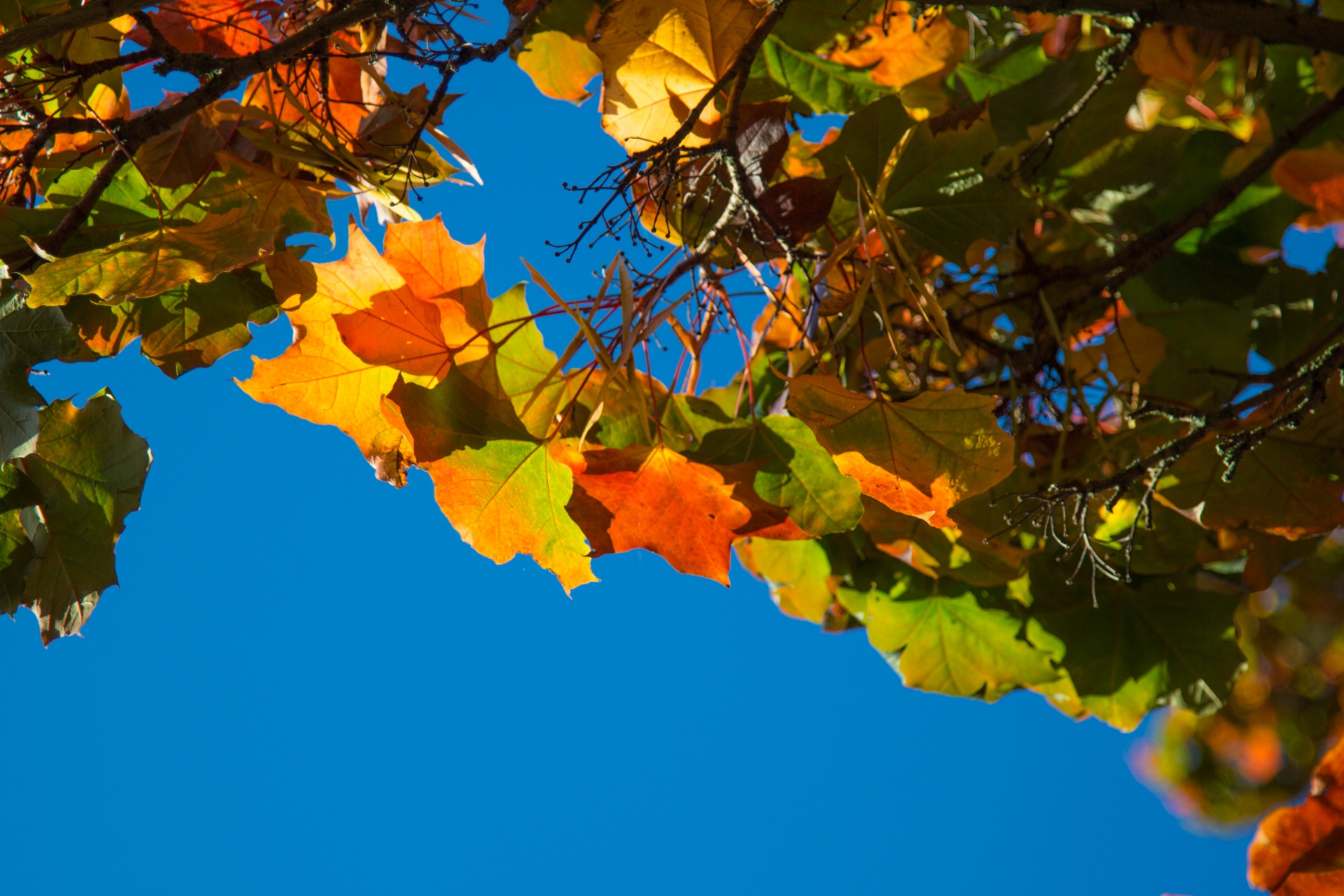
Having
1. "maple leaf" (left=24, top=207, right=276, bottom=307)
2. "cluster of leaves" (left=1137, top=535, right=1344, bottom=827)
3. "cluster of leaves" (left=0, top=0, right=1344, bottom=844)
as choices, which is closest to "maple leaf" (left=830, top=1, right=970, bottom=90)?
"cluster of leaves" (left=0, top=0, right=1344, bottom=844)

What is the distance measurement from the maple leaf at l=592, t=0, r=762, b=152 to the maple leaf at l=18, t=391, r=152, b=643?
0.38 m

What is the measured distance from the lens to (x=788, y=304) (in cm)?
79

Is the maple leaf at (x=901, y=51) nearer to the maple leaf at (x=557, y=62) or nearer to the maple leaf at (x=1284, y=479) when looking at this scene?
the maple leaf at (x=557, y=62)

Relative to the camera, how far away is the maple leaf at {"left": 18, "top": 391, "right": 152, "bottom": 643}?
0.53 m

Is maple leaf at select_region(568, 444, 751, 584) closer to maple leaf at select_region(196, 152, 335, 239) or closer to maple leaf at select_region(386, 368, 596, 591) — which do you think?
maple leaf at select_region(386, 368, 596, 591)

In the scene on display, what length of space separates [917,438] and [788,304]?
340mm

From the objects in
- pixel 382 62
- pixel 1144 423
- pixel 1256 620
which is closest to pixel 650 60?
pixel 382 62

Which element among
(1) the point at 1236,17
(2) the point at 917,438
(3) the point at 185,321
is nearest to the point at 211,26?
(3) the point at 185,321

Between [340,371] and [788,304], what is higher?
[788,304]

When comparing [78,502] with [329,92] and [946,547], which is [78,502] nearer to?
[329,92]

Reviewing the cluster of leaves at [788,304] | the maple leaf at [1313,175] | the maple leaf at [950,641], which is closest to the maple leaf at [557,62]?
the cluster of leaves at [788,304]

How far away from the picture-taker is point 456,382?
0.50 m

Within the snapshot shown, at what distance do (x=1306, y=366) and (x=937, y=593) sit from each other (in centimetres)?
37

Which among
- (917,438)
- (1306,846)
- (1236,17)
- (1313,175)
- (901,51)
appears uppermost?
(901,51)
